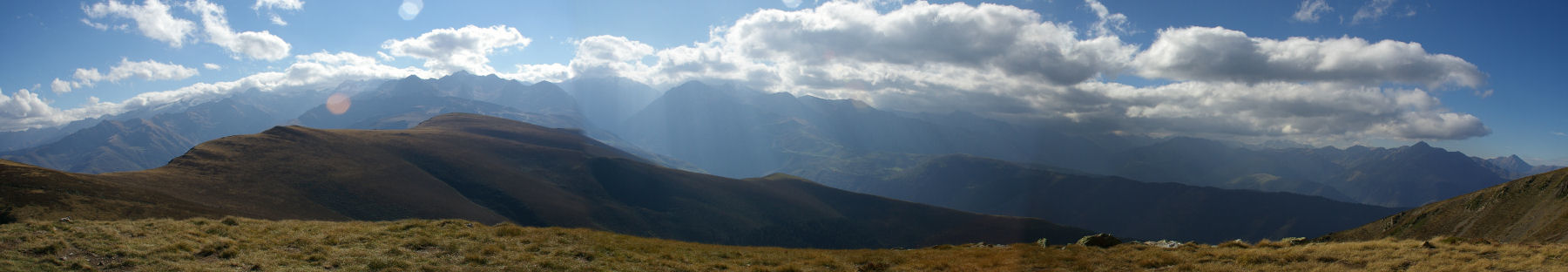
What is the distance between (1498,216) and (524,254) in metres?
119

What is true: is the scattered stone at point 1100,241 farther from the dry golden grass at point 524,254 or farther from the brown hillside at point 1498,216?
the brown hillside at point 1498,216

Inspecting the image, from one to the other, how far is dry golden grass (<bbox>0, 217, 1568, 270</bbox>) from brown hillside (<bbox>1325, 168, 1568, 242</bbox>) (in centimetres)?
5184

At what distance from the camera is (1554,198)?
238 feet

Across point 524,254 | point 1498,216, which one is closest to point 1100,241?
point 524,254

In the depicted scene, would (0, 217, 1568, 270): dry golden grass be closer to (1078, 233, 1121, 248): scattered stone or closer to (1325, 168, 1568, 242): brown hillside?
(1078, 233, 1121, 248): scattered stone

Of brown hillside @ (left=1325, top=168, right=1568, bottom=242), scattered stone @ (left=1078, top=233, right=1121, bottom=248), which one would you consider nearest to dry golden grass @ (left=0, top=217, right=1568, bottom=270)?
scattered stone @ (left=1078, top=233, right=1121, bottom=248)

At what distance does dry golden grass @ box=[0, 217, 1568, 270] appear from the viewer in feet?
66.0

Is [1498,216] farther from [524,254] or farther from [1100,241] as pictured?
[524,254]

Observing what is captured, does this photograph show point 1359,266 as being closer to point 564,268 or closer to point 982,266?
point 982,266

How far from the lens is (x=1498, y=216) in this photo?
78938mm

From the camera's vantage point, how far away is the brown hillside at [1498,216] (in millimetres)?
66312

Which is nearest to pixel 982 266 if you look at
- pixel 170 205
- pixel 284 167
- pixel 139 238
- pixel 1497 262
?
pixel 1497 262

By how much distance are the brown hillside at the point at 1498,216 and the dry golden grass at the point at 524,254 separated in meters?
51.8

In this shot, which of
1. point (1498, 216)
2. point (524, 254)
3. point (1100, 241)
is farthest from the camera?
point (1498, 216)
